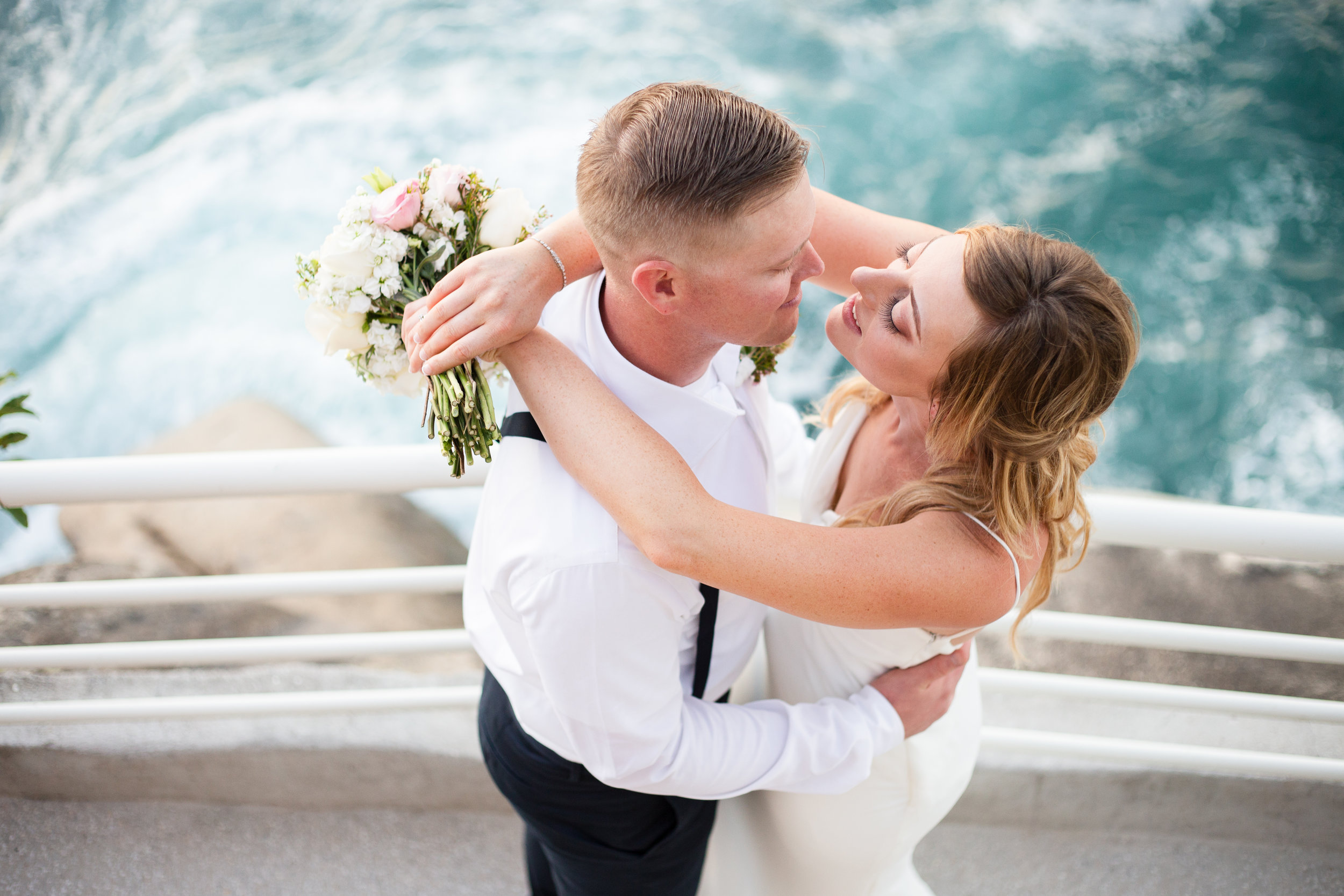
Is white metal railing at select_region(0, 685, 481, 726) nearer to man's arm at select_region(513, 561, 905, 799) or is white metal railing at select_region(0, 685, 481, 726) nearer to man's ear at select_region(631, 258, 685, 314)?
man's arm at select_region(513, 561, 905, 799)

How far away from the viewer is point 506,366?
1.40m

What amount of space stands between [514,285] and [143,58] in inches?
531

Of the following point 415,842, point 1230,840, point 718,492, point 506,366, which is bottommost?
point 1230,840

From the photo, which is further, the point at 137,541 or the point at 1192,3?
the point at 1192,3

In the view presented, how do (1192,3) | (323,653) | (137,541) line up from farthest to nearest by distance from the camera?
(1192,3) < (137,541) < (323,653)

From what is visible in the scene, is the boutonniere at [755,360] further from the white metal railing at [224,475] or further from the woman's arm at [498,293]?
the white metal railing at [224,475]

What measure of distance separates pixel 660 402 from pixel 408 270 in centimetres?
46

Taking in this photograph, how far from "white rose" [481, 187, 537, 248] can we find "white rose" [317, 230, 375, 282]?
214 mm

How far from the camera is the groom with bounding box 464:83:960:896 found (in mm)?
1272

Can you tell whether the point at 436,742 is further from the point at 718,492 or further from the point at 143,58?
the point at 143,58

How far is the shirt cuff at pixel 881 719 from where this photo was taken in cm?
152

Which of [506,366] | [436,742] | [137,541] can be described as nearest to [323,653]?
[436,742]

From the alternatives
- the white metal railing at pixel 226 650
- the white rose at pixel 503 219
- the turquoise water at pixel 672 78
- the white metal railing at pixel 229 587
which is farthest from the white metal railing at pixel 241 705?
the turquoise water at pixel 672 78

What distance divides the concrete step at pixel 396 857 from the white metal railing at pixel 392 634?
300 millimetres
